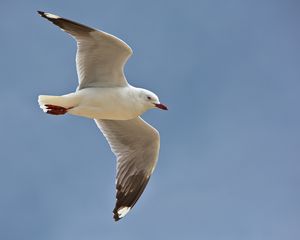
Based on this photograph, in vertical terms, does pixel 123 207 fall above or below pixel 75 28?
below

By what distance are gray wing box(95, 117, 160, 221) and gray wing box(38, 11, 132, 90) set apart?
0.89 meters

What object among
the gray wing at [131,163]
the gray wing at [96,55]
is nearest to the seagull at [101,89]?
the gray wing at [96,55]

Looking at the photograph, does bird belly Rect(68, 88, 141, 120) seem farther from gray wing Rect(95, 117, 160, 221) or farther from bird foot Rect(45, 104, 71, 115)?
gray wing Rect(95, 117, 160, 221)

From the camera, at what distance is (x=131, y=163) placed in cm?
934

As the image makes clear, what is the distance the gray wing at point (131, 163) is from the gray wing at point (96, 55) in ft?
2.92

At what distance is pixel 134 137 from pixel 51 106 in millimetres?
1400

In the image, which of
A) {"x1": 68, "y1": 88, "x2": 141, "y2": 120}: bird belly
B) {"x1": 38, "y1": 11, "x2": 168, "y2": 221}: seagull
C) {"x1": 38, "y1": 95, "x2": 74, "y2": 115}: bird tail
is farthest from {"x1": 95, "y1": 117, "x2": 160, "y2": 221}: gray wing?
{"x1": 38, "y1": 95, "x2": 74, "y2": 115}: bird tail

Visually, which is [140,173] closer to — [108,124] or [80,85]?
[108,124]

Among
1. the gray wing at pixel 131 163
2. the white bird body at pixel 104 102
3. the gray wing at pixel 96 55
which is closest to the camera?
the gray wing at pixel 96 55

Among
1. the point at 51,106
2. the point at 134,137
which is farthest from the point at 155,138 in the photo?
the point at 51,106

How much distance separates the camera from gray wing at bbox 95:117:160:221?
923 centimetres

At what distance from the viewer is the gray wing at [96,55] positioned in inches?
315

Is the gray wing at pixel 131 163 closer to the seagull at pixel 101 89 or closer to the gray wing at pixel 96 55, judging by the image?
the seagull at pixel 101 89

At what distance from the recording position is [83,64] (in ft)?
27.8
